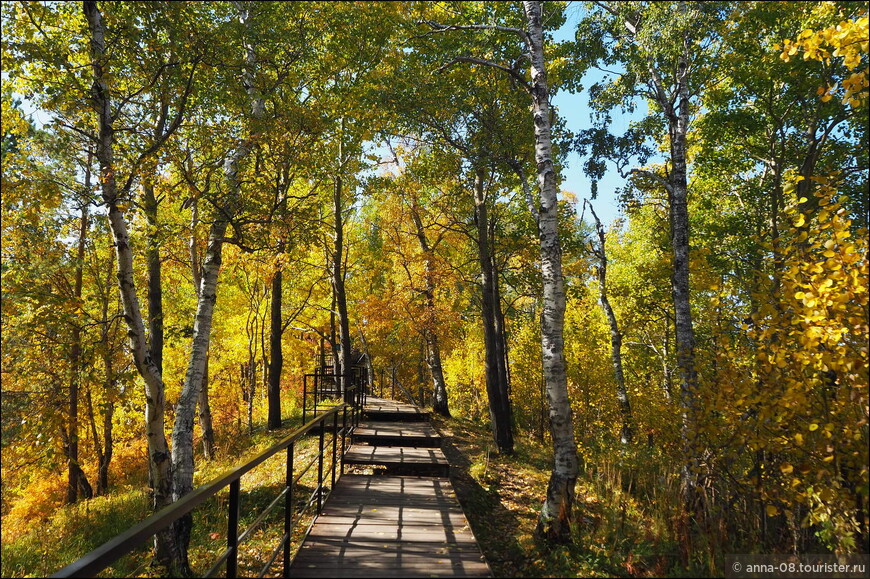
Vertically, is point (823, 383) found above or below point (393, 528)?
above

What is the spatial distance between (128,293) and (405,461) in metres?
5.10

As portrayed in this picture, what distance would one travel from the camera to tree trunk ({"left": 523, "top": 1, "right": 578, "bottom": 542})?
5.84 meters

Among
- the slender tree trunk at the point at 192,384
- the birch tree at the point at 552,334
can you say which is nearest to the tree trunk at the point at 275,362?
the slender tree trunk at the point at 192,384

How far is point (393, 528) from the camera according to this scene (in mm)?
5105

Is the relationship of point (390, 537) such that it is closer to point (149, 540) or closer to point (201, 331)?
point (201, 331)

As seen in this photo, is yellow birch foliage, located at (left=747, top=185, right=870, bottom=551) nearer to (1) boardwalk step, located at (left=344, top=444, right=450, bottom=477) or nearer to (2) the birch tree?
(2) the birch tree

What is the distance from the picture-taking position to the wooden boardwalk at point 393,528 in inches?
161

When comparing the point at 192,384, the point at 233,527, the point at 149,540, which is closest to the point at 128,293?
the point at 192,384

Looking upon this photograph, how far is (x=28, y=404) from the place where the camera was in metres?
5.44

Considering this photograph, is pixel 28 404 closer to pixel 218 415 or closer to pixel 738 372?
pixel 738 372

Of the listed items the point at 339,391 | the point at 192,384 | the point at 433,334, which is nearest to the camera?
the point at 192,384

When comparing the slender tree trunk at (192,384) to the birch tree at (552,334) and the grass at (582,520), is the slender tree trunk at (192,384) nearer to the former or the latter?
the grass at (582,520)

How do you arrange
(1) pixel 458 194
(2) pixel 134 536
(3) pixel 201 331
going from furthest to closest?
(1) pixel 458 194
(3) pixel 201 331
(2) pixel 134 536

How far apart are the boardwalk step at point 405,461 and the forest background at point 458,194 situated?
2.54 m
